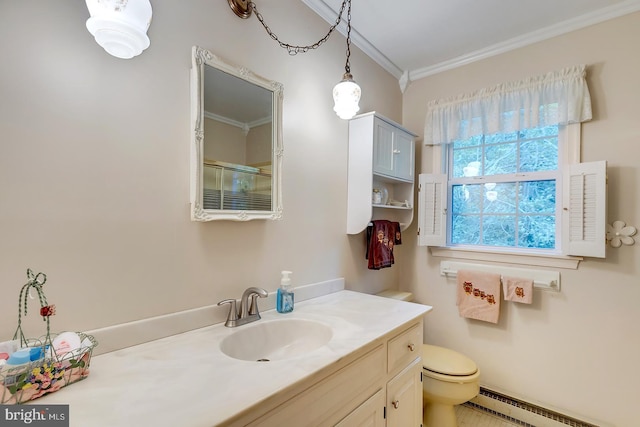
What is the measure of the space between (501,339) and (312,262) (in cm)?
150

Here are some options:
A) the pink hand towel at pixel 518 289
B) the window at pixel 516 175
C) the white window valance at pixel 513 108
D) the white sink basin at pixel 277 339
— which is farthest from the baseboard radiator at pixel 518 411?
the white window valance at pixel 513 108

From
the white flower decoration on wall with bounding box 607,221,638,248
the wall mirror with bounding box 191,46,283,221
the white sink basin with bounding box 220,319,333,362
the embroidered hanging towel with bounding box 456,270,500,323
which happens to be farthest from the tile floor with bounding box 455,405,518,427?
the wall mirror with bounding box 191,46,283,221

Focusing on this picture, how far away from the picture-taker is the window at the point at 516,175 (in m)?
1.72

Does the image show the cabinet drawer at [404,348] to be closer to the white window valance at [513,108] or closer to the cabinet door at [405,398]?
the cabinet door at [405,398]

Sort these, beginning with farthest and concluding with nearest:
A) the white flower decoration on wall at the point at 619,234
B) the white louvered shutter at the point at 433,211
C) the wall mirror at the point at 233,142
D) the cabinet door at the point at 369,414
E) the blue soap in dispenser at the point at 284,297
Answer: the white louvered shutter at the point at 433,211 → the white flower decoration on wall at the point at 619,234 → the blue soap in dispenser at the point at 284,297 → the wall mirror at the point at 233,142 → the cabinet door at the point at 369,414

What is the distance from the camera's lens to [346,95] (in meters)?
1.34

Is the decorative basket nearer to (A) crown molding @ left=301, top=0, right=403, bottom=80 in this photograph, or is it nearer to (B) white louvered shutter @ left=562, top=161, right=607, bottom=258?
(A) crown molding @ left=301, top=0, right=403, bottom=80

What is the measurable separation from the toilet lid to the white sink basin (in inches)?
37.2

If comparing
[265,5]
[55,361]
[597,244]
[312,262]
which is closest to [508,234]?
[597,244]

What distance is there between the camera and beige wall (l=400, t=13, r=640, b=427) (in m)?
1.64

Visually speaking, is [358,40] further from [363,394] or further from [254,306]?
[363,394]

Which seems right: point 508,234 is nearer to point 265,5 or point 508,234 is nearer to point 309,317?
point 309,317

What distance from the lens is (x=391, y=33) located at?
6.44 feet

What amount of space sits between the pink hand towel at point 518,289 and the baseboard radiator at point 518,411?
0.70 meters
